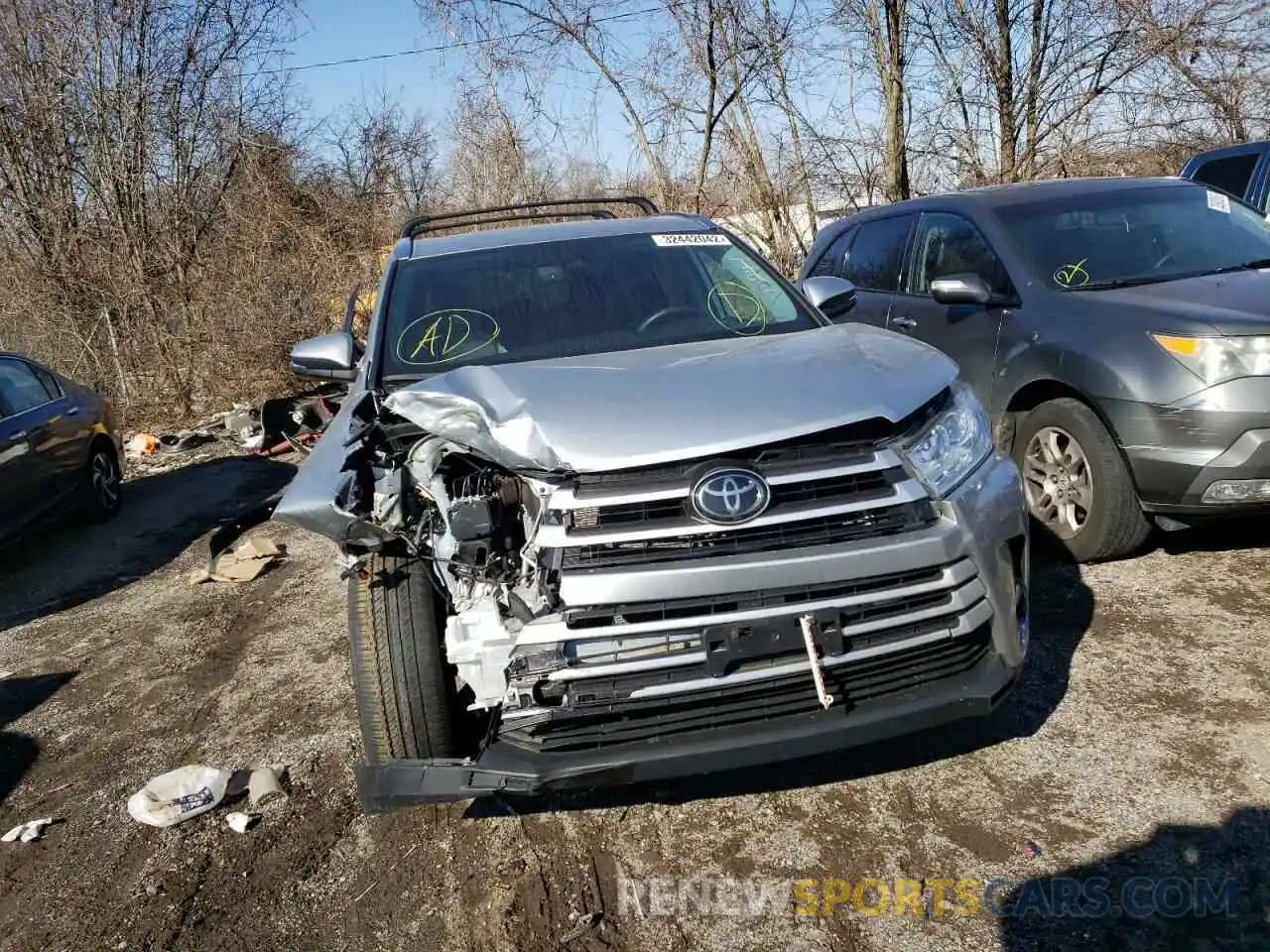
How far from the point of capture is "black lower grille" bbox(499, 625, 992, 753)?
2.34 metres

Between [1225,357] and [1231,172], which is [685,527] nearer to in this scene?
[1225,357]

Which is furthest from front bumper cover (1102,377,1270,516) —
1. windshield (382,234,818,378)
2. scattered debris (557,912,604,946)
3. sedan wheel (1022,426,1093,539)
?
scattered debris (557,912,604,946)

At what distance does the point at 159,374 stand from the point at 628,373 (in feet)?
38.8

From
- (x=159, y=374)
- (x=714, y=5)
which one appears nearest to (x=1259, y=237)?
(x=714, y=5)

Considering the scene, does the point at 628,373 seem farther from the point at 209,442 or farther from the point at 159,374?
the point at 159,374

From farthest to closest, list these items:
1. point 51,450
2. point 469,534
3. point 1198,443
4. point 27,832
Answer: point 51,450 < point 1198,443 < point 27,832 < point 469,534

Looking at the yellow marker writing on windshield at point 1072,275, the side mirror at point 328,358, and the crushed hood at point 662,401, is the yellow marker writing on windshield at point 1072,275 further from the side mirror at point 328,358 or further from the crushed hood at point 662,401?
the side mirror at point 328,358

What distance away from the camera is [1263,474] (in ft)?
12.1

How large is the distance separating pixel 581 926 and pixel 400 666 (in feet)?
2.74

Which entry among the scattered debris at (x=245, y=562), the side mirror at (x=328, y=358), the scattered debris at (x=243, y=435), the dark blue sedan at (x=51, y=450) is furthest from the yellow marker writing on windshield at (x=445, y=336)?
the scattered debris at (x=243, y=435)

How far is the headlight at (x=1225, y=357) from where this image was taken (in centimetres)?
373

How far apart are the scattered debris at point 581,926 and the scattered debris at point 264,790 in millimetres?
1263

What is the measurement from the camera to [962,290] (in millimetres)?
4695

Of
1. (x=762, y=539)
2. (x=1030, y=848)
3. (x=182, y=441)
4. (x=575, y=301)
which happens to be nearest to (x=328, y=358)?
(x=575, y=301)
